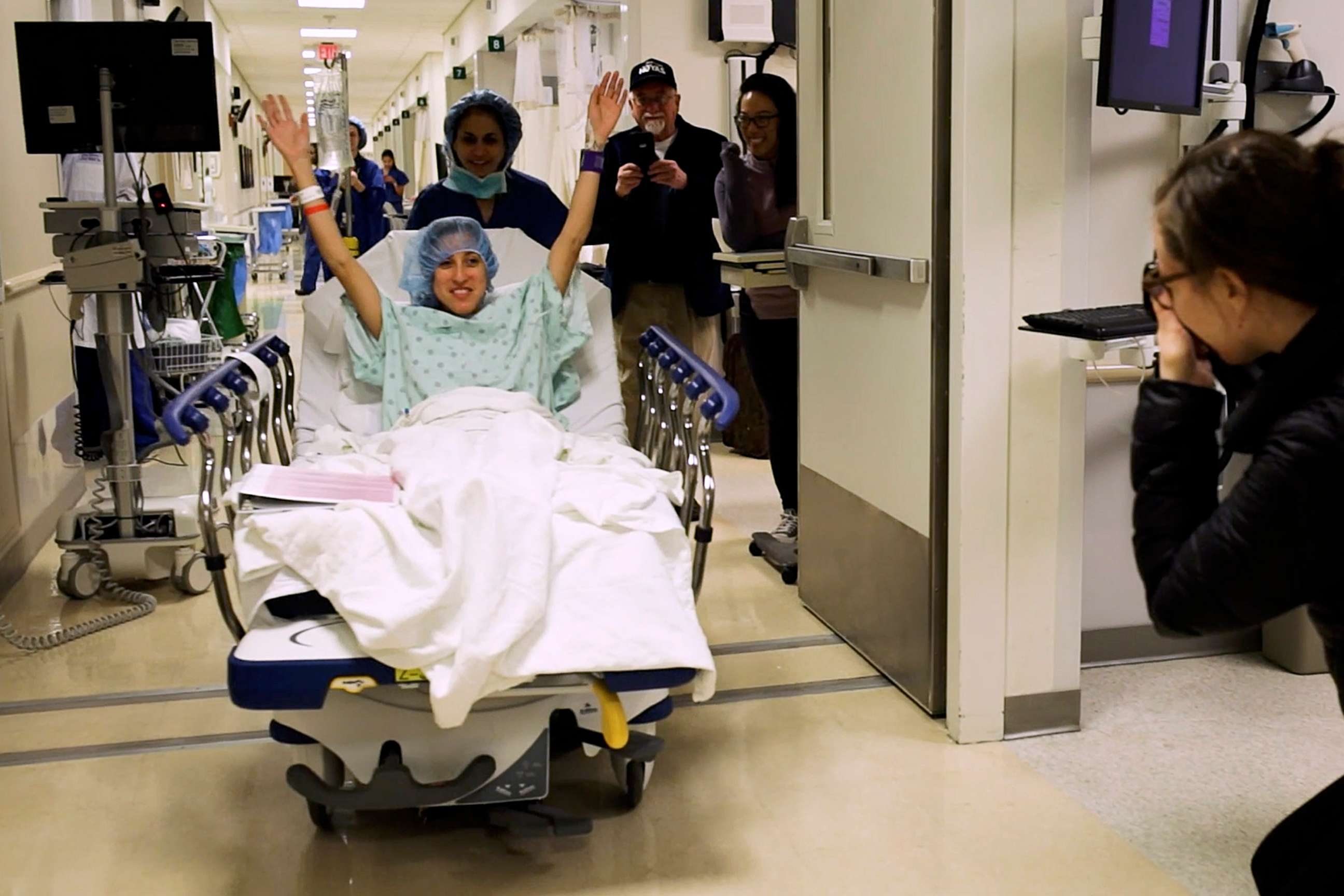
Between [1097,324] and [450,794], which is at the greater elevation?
[1097,324]

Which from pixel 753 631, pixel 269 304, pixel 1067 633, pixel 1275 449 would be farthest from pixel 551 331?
pixel 269 304

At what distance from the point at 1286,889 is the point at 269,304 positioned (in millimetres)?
11031

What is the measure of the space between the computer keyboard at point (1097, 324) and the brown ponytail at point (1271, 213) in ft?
3.43

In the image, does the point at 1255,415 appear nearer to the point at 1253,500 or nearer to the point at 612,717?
the point at 1253,500

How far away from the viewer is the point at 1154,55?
248 centimetres

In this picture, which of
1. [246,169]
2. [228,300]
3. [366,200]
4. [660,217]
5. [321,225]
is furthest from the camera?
[246,169]

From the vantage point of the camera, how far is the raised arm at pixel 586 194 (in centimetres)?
320

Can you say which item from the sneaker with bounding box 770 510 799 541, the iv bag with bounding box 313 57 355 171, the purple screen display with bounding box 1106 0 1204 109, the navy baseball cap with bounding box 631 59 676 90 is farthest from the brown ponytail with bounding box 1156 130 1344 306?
the iv bag with bounding box 313 57 355 171

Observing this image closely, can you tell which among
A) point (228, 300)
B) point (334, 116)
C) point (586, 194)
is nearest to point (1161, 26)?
point (586, 194)

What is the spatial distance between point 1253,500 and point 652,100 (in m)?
3.34

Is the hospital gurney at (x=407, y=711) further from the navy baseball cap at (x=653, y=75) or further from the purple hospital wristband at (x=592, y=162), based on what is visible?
the navy baseball cap at (x=653, y=75)

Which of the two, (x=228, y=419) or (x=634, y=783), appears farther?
(x=228, y=419)

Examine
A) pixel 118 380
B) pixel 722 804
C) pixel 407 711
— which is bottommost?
pixel 722 804

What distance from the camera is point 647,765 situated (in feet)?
8.14
